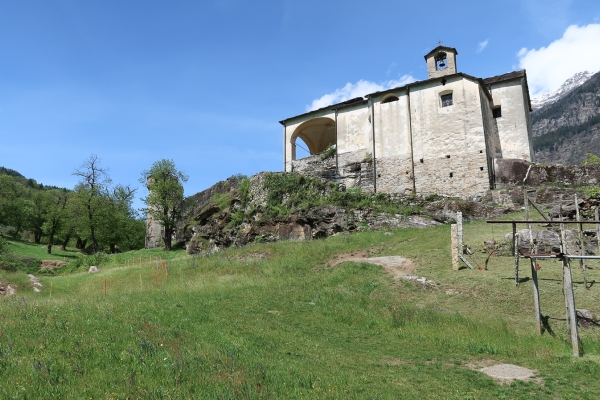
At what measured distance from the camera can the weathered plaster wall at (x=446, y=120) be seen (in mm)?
29688

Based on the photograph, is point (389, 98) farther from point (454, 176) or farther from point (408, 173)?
point (454, 176)

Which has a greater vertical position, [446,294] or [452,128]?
[452,128]

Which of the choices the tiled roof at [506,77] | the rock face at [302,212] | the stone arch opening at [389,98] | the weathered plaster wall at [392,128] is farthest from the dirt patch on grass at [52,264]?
the tiled roof at [506,77]

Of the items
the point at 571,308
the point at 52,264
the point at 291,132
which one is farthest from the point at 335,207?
the point at 52,264

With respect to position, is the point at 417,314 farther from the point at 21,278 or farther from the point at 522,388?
the point at 21,278

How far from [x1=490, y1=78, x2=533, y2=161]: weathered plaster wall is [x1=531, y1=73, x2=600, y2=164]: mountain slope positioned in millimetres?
99184

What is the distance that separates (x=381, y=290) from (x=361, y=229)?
12.7 meters

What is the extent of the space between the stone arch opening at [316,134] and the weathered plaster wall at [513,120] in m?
13.9

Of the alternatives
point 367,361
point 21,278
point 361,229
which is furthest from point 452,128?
point 21,278

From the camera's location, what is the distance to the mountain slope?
132750mm

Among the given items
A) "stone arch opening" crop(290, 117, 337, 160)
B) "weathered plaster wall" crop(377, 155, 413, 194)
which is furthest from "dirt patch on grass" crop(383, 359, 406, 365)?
"stone arch opening" crop(290, 117, 337, 160)

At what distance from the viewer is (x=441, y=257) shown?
17688mm

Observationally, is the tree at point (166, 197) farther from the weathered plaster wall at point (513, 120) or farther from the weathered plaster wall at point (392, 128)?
the weathered plaster wall at point (513, 120)

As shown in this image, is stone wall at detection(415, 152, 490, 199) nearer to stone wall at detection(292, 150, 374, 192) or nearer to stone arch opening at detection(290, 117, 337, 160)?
stone wall at detection(292, 150, 374, 192)
